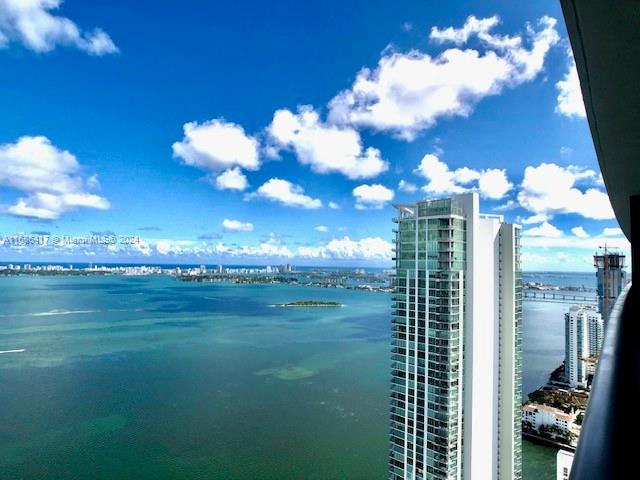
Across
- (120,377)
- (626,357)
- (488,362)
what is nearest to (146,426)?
(120,377)

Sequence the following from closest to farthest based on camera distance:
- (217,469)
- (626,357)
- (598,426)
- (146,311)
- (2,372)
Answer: (598,426) < (626,357) < (217,469) < (2,372) < (146,311)

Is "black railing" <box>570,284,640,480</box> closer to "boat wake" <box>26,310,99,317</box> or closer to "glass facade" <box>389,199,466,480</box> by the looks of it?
"glass facade" <box>389,199,466,480</box>

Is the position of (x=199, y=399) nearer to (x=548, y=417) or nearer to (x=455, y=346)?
(x=455, y=346)

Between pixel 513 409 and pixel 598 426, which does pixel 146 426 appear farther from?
pixel 598 426

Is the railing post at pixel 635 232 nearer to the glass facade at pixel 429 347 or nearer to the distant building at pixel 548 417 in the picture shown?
the glass facade at pixel 429 347

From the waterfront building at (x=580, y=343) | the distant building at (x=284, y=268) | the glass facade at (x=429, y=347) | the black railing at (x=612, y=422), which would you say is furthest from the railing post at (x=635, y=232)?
the distant building at (x=284, y=268)

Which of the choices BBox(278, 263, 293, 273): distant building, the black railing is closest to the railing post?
the black railing

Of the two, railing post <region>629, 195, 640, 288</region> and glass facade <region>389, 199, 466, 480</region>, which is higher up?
railing post <region>629, 195, 640, 288</region>
